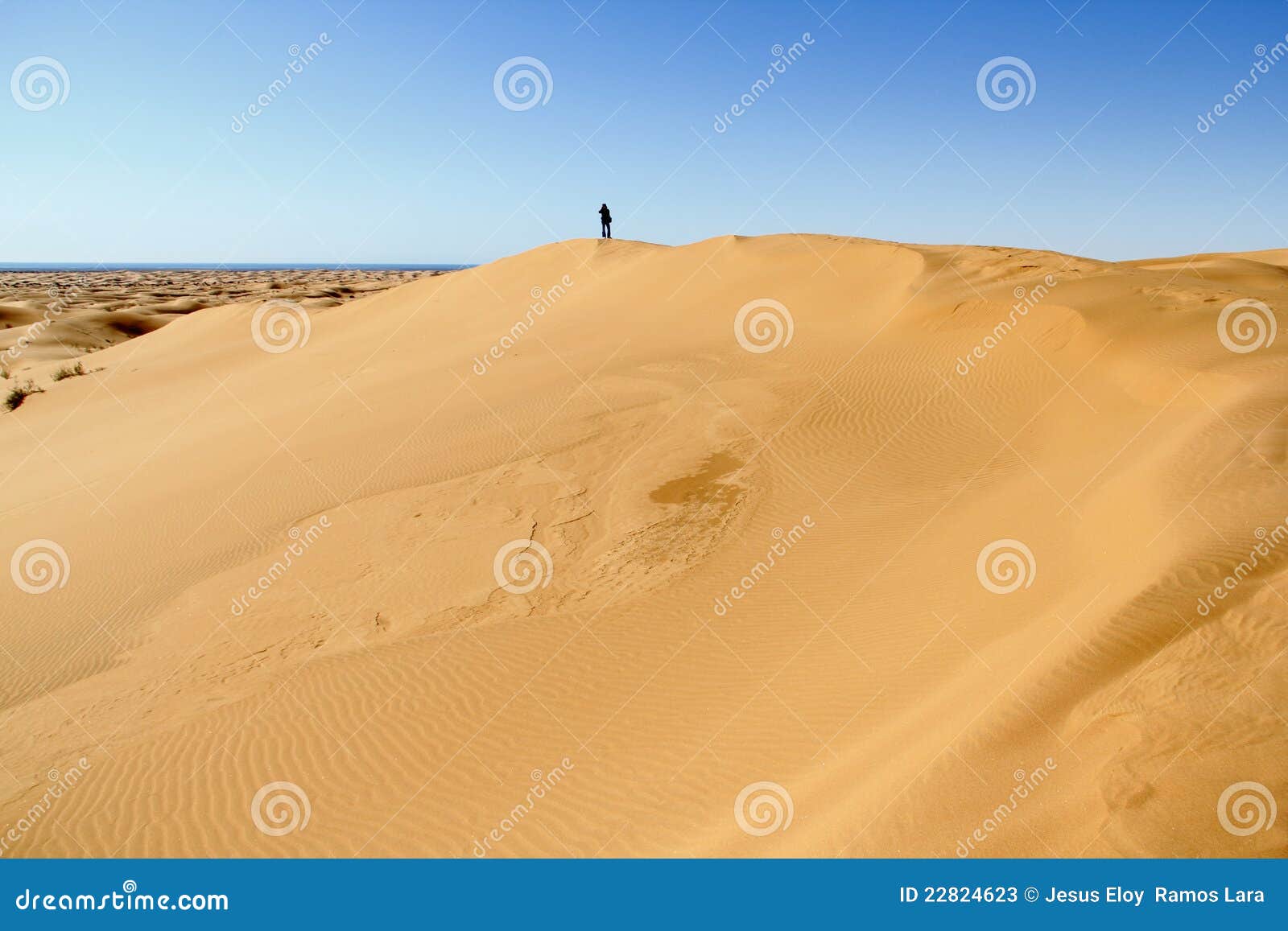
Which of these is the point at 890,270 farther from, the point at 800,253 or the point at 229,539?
the point at 229,539

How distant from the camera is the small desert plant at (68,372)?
2009cm

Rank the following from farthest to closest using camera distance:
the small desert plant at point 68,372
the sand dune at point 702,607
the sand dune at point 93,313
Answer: the sand dune at point 93,313, the small desert plant at point 68,372, the sand dune at point 702,607

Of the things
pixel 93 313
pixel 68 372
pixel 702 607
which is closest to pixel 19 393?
pixel 68 372

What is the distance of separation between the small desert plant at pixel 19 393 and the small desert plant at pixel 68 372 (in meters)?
0.56

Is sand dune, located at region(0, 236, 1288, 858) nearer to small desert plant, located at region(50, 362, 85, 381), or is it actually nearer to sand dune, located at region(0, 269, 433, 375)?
small desert plant, located at region(50, 362, 85, 381)

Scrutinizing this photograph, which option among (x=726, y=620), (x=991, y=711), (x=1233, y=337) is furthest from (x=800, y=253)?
(x=991, y=711)

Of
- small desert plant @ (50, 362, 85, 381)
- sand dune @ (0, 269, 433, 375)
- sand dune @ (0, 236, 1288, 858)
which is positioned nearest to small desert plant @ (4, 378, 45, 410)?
small desert plant @ (50, 362, 85, 381)

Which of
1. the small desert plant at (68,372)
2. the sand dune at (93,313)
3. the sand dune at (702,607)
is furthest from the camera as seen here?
the sand dune at (93,313)

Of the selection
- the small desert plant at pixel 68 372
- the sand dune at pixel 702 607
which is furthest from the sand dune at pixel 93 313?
the sand dune at pixel 702 607

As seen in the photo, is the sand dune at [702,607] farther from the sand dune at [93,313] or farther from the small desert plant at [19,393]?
the sand dune at [93,313]

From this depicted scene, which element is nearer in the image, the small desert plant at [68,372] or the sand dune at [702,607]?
the sand dune at [702,607]

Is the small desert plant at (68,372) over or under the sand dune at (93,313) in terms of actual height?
under

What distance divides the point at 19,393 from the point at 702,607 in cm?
2139

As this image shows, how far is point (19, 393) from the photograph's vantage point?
18969 millimetres
